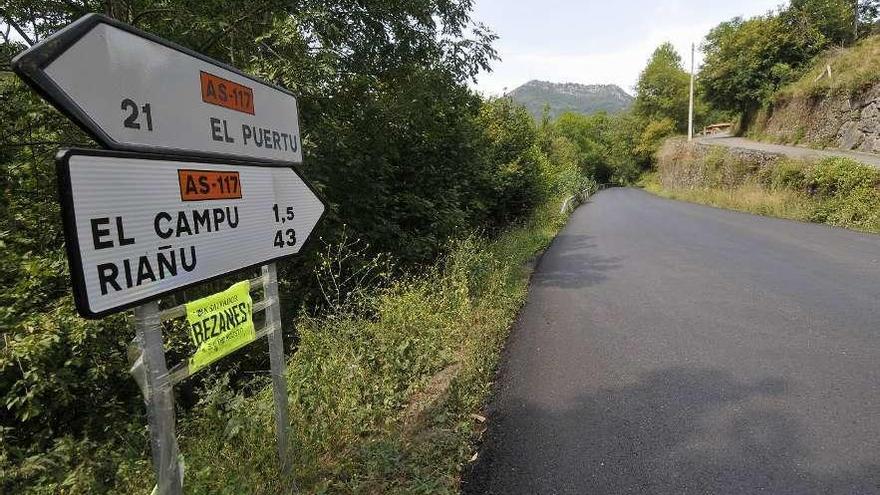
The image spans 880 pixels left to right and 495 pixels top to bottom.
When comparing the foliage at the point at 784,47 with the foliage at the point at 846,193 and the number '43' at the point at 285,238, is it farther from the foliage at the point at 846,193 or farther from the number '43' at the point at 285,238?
the number '43' at the point at 285,238

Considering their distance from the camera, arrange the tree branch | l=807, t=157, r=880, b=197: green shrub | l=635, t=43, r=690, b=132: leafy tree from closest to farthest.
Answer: the tree branch < l=807, t=157, r=880, b=197: green shrub < l=635, t=43, r=690, b=132: leafy tree

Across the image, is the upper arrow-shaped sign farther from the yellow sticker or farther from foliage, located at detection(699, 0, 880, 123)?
foliage, located at detection(699, 0, 880, 123)

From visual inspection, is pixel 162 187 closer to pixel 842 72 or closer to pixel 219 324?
pixel 219 324

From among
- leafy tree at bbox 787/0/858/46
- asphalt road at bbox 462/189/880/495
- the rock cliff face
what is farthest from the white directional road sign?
leafy tree at bbox 787/0/858/46

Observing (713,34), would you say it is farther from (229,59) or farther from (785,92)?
(229,59)

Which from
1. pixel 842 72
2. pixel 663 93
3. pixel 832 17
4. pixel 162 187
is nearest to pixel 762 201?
pixel 842 72

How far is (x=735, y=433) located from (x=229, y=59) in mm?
5692

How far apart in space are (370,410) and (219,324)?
172 cm

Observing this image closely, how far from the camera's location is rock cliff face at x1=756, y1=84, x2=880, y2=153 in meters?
18.2

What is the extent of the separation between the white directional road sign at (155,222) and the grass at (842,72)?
976 inches

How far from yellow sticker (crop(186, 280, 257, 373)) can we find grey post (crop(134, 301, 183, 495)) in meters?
0.15

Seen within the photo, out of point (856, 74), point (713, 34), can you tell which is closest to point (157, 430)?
point (856, 74)

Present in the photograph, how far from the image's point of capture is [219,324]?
196 centimetres

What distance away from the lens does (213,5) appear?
4.56 m
